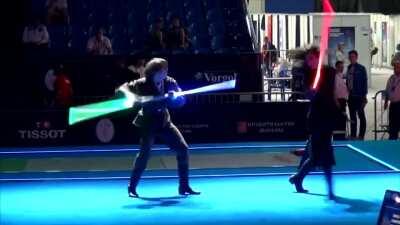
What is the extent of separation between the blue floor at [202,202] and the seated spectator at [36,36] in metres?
7.21

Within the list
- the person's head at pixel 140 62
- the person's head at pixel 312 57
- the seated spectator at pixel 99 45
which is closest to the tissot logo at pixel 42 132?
the person's head at pixel 140 62

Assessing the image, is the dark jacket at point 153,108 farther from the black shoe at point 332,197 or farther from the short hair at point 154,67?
the black shoe at point 332,197

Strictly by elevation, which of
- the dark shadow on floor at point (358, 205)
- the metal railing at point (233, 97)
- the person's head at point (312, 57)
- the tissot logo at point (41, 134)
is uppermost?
the person's head at point (312, 57)

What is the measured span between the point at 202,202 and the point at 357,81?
25.7ft

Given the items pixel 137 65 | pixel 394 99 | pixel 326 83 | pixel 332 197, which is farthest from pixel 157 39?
pixel 332 197

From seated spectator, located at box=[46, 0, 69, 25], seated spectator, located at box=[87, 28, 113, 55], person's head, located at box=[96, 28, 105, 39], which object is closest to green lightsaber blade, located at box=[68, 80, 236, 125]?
seated spectator, located at box=[87, 28, 113, 55]

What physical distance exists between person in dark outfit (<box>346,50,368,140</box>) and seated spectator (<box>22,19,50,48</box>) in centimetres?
676

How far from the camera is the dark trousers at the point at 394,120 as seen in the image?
16109 mm

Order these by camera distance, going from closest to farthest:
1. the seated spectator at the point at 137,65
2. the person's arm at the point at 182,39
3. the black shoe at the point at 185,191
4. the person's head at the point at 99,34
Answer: the black shoe at the point at 185,191, the seated spectator at the point at 137,65, the person's head at the point at 99,34, the person's arm at the point at 182,39

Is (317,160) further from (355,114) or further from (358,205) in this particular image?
(355,114)

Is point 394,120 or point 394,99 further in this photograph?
point 394,120

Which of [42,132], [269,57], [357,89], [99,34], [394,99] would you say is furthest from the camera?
[269,57]

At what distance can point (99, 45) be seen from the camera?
60.7ft

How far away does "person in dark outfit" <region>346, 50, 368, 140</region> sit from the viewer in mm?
17094
